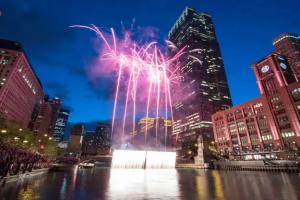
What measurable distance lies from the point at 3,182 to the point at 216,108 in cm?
19345

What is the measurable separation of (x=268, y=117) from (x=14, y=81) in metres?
151

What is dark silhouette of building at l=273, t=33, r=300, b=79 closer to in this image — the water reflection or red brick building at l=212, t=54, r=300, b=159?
red brick building at l=212, t=54, r=300, b=159

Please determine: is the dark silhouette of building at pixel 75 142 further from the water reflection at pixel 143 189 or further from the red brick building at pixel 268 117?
the water reflection at pixel 143 189

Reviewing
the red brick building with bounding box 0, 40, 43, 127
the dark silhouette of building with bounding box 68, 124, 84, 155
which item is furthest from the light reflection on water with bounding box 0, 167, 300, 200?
the dark silhouette of building with bounding box 68, 124, 84, 155

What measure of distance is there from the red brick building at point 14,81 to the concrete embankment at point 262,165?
109693 millimetres

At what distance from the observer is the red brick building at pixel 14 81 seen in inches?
4368

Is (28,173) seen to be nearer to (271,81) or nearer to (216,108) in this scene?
(271,81)

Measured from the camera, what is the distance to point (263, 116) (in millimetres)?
105500

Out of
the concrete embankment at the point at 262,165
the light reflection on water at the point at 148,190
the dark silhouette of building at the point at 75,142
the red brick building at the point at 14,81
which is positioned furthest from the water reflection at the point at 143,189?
the dark silhouette of building at the point at 75,142

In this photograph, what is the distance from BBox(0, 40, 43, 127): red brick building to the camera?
111 meters

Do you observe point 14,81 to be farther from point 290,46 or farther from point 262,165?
point 290,46

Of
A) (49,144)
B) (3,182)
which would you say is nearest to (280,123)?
(3,182)

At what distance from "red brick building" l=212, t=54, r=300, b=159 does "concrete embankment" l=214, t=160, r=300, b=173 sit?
13.8 metres

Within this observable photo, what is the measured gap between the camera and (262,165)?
7362 centimetres
